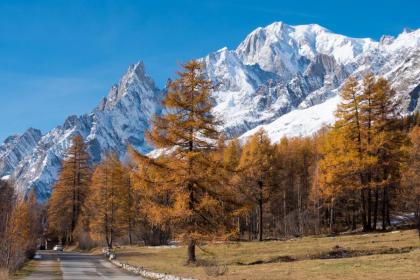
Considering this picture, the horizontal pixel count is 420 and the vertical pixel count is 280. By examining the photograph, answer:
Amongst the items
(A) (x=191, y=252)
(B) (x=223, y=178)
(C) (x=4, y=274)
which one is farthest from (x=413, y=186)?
(C) (x=4, y=274)

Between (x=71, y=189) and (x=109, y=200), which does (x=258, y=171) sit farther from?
(x=71, y=189)

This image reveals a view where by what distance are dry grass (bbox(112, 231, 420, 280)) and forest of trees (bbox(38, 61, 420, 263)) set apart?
1.97 m

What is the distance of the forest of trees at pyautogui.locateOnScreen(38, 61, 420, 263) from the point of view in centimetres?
2858

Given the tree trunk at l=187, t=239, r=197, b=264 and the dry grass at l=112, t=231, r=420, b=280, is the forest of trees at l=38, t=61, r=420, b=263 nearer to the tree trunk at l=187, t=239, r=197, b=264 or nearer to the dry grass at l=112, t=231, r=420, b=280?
the tree trunk at l=187, t=239, r=197, b=264

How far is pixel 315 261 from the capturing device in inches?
1018

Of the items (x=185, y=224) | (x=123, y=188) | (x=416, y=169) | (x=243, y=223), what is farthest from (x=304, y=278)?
(x=243, y=223)

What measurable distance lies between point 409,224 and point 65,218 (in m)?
42.5

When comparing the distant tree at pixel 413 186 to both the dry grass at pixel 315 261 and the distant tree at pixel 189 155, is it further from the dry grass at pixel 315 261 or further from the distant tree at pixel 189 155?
the distant tree at pixel 189 155

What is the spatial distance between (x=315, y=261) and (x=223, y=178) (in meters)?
6.87

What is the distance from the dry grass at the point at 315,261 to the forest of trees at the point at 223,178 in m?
1.97

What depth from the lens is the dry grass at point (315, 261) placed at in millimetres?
20469

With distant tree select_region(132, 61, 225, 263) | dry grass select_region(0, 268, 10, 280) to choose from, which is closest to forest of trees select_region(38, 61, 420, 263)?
distant tree select_region(132, 61, 225, 263)

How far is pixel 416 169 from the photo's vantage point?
33656 millimetres

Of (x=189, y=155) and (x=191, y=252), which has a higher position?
(x=189, y=155)
